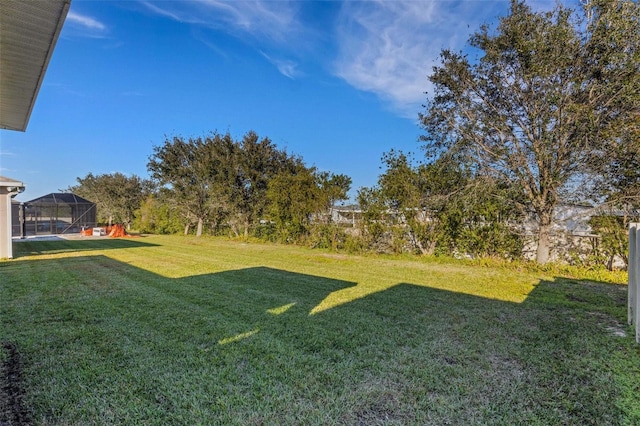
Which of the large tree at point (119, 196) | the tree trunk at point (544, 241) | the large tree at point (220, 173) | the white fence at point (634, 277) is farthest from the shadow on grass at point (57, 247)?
the tree trunk at point (544, 241)

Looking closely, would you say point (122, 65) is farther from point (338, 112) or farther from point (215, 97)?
point (338, 112)

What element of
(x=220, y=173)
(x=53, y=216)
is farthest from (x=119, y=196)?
(x=220, y=173)

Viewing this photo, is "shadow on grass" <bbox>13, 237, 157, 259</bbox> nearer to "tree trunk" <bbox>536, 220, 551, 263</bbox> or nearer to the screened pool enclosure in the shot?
the screened pool enclosure

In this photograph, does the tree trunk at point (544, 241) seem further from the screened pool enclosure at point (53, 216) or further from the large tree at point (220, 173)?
the screened pool enclosure at point (53, 216)

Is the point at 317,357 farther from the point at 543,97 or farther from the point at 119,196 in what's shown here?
the point at 119,196

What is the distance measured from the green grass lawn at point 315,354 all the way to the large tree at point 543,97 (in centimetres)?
325

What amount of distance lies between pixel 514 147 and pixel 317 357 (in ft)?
27.3

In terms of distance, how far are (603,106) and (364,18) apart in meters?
6.71

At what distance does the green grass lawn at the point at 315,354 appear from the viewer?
2135 mm

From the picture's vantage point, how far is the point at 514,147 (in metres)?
8.59

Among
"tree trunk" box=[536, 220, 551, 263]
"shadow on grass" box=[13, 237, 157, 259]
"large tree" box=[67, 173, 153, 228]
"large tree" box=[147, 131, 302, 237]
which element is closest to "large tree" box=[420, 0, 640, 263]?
"tree trunk" box=[536, 220, 551, 263]

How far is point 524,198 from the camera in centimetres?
863

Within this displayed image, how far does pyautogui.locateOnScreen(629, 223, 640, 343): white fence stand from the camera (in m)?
3.20

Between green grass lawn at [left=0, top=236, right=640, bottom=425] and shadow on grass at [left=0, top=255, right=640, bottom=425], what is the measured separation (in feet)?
0.05
